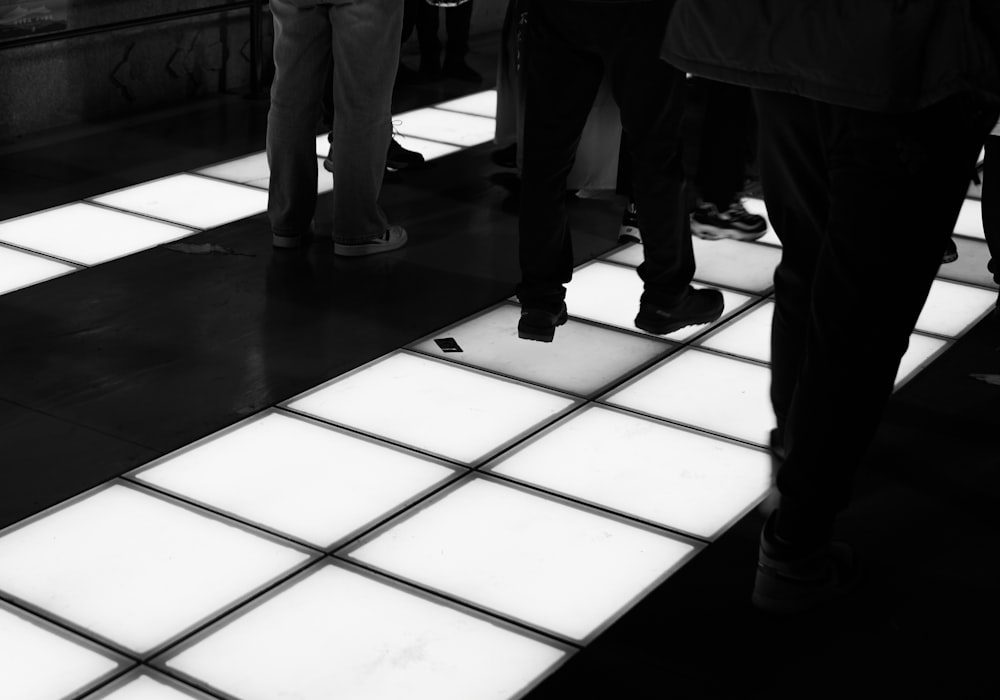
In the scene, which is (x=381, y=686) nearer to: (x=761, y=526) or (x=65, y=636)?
(x=65, y=636)

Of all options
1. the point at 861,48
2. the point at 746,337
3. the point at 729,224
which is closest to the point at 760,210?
the point at 729,224

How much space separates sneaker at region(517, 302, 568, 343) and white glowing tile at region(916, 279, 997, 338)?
89 cm

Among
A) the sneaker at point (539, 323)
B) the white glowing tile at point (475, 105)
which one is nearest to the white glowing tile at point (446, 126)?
the white glowing tile at point (475, 105)

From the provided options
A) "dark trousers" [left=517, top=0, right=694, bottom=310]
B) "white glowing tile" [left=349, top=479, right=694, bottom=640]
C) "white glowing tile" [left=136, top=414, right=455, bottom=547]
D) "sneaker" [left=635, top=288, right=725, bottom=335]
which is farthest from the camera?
"sneaker" [left=635, top=288, right=725, bottom=335]

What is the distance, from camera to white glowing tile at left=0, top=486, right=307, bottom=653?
6.47ft

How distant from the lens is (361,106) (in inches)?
134

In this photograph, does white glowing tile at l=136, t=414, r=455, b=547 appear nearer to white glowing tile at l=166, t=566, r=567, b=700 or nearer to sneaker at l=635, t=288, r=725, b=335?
white glowing tile at l=166, t=566, r=567, b=700

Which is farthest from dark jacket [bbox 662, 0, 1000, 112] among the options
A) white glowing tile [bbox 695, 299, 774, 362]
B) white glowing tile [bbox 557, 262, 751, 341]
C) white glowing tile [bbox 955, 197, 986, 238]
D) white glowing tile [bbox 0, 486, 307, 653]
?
white glowing tile [bbox 955, 197, 986, 238]

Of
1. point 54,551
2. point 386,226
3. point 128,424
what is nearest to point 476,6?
point 386,226

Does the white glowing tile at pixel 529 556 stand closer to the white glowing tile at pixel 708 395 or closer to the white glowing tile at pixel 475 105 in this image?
the white glowing tile at pixel 708 395

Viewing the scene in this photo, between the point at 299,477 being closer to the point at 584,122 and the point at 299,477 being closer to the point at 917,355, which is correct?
the point at 584,122

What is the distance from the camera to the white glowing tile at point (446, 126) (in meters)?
4.86

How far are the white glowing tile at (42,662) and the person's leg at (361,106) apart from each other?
179 cm

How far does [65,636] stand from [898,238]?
1312 millimetres
